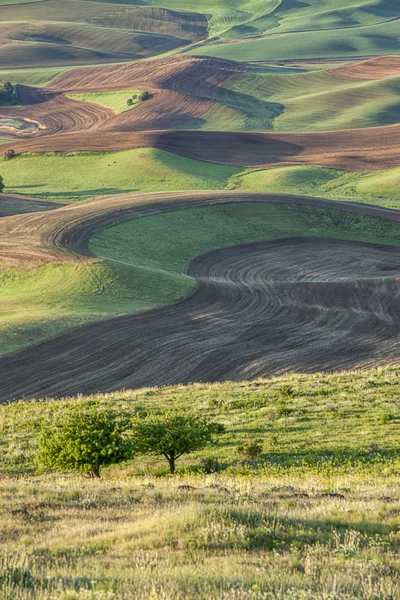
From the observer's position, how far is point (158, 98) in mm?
151375

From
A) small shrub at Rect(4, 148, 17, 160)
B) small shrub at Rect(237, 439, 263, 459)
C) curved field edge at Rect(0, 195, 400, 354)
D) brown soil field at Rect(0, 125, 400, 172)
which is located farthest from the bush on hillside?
small shrub at Rect(237, 439, 263, 459)

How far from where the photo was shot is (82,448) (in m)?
26.1

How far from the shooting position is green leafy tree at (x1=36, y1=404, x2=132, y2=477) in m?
26.2

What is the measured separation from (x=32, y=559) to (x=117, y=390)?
91.9 feet

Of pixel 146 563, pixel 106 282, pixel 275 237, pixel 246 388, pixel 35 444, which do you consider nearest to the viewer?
pixel 146 563

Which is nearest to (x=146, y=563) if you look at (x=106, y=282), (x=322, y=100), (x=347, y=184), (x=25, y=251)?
(x=106, y=282)

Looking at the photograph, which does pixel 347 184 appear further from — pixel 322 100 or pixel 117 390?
pixel 117 390

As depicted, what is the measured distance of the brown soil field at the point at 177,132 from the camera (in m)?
120

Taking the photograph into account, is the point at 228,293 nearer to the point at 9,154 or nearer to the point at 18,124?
the point at 9,154

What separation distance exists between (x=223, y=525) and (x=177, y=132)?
115565mm

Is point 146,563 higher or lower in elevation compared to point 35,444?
higher

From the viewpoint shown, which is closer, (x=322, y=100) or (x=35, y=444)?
(x=35, y=444)

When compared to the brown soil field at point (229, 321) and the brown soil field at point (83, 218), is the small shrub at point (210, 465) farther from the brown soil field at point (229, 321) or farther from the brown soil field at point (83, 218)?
the brown soil field at point (83, 218)

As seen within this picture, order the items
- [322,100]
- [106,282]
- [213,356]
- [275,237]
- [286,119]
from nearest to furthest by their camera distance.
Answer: [213,356] → [106,282] → [275,237] → [286,119] → [322,100]
